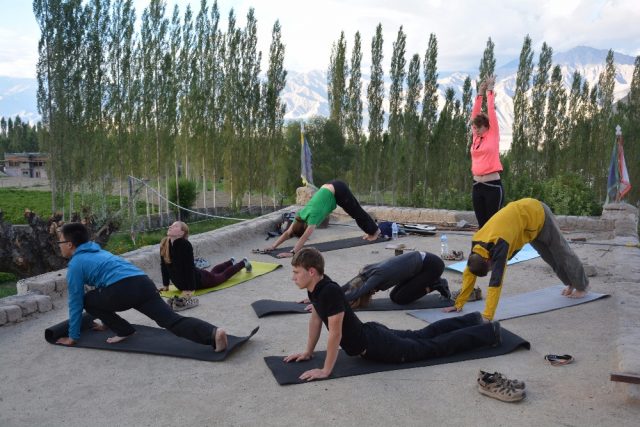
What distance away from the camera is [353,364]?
422 cm

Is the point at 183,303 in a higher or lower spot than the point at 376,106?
lower

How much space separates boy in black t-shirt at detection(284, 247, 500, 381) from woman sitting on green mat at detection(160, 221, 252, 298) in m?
2.45

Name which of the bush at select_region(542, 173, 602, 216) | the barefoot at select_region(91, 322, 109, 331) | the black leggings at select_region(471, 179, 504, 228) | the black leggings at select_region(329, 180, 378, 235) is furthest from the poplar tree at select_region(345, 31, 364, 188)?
the barefoot at select_region(91, 322, 109, 331)

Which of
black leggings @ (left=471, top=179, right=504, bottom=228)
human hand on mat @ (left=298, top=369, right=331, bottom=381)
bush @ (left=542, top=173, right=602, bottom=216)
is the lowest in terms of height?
human hand on mat @ (left=298, top=369, right=331, bottom=381)

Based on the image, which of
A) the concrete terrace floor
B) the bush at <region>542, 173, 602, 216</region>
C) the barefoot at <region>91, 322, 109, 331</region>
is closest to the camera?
the concrete terrace floor

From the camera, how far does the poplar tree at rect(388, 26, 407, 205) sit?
27562mm

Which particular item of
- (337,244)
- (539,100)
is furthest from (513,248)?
(539,100)

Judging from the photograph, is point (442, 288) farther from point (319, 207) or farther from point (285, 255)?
point (285, 255)

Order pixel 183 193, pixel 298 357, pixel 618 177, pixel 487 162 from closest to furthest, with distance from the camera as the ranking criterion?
pixel 298 357 < pixel 487 162 < pixel 618 177 < pixel 183 193

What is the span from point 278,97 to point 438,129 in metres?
7.70

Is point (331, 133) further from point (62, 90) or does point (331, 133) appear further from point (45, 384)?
point (45, 384)

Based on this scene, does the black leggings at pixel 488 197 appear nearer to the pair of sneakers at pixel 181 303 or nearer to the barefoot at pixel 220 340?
the pair of sneakers at pixel 181 303

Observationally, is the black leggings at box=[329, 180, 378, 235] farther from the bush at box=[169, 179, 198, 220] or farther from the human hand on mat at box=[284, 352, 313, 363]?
the bush at box=[169, 179, 198, 220]

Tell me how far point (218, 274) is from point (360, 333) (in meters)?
3.49
